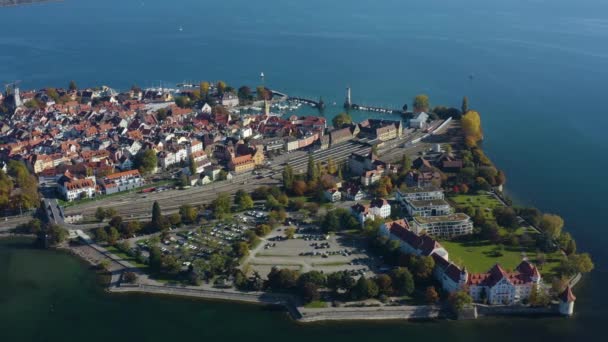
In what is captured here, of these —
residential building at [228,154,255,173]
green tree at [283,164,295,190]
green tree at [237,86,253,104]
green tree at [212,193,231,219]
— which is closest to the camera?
green tree at [212,193,231,219]

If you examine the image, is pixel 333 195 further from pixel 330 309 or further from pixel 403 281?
pixel 330 309

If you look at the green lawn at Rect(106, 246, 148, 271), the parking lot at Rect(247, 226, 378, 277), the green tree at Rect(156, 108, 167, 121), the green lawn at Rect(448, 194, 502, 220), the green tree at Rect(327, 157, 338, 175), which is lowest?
the green lawn at Rect(106, 246, 148, 271)

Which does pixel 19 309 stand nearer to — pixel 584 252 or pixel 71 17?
pixel 584 252

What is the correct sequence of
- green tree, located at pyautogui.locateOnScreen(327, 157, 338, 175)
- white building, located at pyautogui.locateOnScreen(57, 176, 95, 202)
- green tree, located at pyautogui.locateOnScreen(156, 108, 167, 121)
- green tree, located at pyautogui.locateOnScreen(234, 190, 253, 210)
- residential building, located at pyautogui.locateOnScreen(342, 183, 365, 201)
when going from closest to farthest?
green tree, located at pyautogui.locateOnScreen(234, 190, 253, 210)
residential building, located at pyautogui.locateOnScreen(342, 183, 365, 201)
white building, located at pyautogui.locateOnScreen(57, 176, 95, 202)
green tree, located at pyautogui.locateOnScreen(327, 157, 338, 175)
green tree, located at pyautogui.locateOnScreen(156, 108, 167, 121)

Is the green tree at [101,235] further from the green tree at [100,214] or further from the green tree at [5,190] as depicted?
the green tree at [5,190]

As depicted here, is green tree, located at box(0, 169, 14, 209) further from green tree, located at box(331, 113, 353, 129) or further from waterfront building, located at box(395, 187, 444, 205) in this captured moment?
green tree, located at box(331, 113, 353, 129)

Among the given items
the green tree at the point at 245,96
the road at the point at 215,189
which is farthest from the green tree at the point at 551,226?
the green tree at the point at 245,96

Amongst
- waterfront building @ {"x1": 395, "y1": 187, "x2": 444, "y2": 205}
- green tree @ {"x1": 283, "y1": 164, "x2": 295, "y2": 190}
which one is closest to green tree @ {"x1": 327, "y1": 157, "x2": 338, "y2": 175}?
green tree @ {"x1": 283, "y1": 164, "x2": 295, "y2": 190}

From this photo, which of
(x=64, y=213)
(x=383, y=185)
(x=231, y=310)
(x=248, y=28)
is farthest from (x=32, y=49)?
(x=231, y=310)

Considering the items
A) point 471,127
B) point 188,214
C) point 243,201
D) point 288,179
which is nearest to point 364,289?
point 243,201
